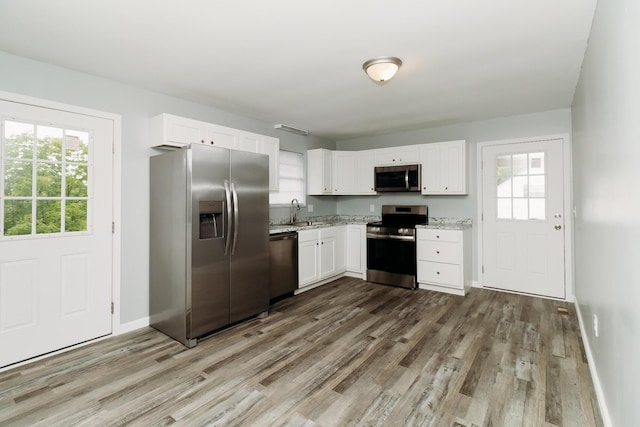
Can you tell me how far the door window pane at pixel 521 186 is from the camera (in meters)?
4.16

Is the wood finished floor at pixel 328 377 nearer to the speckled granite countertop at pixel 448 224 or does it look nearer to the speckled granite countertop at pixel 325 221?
the speckled granite countertop at pixel 448 224

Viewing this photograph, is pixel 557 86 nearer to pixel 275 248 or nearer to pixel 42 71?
pixel 275 248

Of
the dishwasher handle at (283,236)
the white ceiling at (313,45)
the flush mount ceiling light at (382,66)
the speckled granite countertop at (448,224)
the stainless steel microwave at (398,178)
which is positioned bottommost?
the dishwasher handle at (283,236)

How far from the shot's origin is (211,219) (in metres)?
2.99

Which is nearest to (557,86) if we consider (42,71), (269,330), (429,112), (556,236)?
(429,112)

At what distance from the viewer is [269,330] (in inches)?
124

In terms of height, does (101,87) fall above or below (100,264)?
above

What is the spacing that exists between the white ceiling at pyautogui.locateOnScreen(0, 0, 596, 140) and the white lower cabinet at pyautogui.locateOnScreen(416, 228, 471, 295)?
1.72m

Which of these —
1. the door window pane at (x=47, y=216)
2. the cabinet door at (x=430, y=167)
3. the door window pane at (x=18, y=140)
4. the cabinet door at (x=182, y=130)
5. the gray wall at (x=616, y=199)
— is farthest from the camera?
the cabinet door at (x=430, y=167)

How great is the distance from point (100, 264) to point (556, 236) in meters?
5.09

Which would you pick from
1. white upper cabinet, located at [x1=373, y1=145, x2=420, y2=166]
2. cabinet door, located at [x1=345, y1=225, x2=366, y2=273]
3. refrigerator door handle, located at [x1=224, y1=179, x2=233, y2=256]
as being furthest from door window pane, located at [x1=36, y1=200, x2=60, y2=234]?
white upper cabinet, located at [x1=373, y1=145, x2=420, y2=166]

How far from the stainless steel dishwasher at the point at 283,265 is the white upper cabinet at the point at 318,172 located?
1.29 m

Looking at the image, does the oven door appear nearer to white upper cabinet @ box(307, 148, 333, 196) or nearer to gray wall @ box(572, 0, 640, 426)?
white upper cabinet @ box(307, 148, 333, 196)

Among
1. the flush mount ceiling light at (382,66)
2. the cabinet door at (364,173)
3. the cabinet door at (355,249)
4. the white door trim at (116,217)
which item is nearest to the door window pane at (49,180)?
the white door trim at (116,217)
